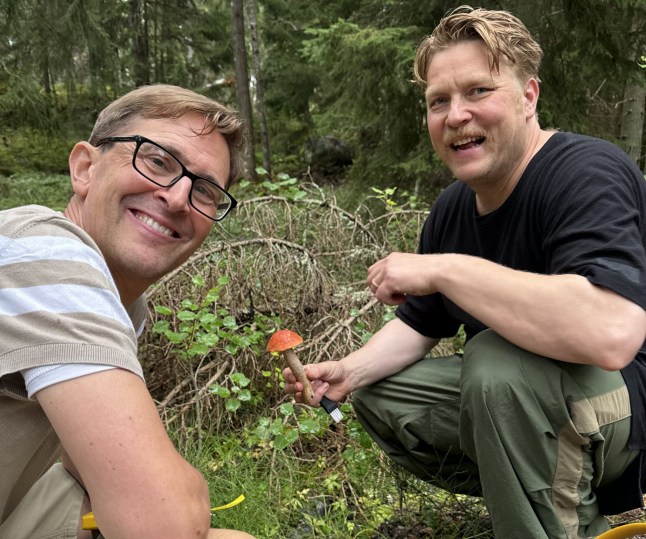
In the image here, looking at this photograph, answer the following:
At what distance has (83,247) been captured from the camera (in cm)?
138

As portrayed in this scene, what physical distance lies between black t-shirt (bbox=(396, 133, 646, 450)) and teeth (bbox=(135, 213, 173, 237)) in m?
1.31

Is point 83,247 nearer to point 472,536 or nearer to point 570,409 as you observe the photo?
point 570,409

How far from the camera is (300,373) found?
2328 mm

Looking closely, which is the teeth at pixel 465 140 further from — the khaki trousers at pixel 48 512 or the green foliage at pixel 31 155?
the green foliage at pixel 31 155

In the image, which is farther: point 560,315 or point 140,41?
point 140,41

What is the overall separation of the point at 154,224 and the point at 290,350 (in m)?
0.82

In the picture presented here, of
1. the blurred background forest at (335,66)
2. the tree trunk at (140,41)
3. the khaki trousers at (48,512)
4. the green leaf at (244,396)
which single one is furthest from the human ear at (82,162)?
the tree trunk at (140,41)

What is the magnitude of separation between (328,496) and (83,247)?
1966 millimetres

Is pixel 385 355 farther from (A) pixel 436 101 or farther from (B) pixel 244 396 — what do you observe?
(A) pixel 436 101

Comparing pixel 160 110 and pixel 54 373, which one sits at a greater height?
pixel 160 110

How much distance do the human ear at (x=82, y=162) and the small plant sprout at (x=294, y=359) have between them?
0.92m

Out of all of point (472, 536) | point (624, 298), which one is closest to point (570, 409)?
point (624, 298)

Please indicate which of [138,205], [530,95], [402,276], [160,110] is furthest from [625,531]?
[160,110]

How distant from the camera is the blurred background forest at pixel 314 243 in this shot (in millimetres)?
2801
